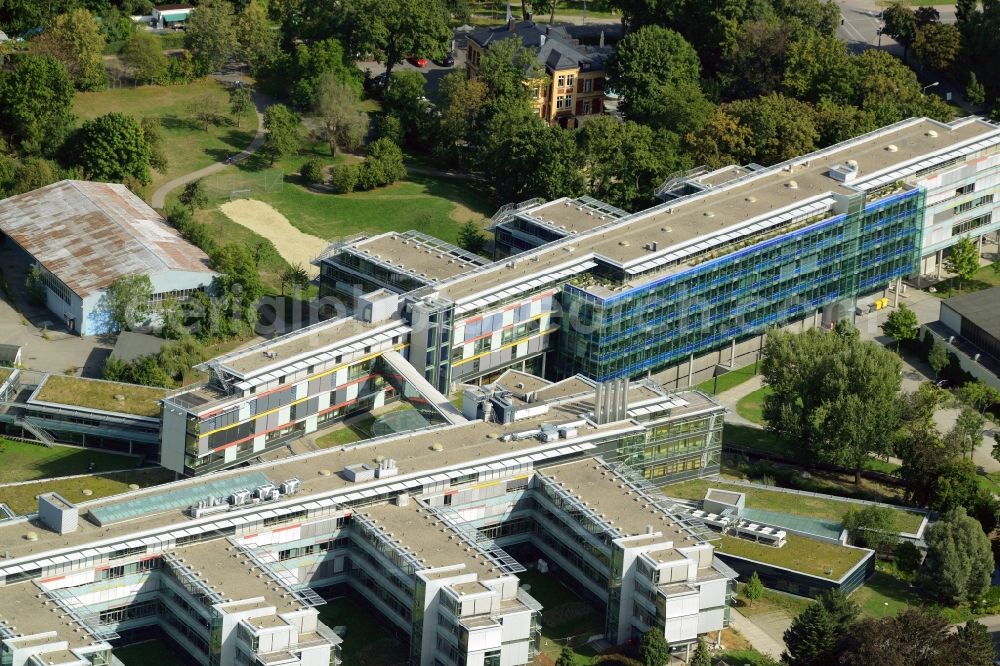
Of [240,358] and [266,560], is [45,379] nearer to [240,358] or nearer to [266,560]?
[240,358]

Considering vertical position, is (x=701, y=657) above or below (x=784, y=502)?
below

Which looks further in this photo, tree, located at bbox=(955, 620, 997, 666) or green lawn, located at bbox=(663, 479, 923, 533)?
green lawn, located at bbox=(663, 479, 923, 533)

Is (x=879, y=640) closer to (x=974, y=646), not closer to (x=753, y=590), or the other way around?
(x=974, y=646)

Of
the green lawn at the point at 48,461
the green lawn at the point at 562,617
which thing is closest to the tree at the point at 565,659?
the green lawn at the point at 562,617

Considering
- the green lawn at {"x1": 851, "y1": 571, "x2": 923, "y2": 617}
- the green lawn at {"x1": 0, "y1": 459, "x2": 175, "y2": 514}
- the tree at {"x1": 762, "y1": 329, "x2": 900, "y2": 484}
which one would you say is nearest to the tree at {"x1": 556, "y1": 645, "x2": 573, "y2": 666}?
the green lawn at {"x1": 851, "y1": 571, "x2": 923, "y2": 617}

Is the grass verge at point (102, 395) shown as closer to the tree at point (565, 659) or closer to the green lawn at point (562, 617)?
the green lawn at point (562, 617)

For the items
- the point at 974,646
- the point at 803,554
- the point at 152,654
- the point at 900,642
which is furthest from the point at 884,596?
the point at 152,654

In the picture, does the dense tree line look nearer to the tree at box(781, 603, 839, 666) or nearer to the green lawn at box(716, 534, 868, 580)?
the tree at box(781, 603, 839, 666)
